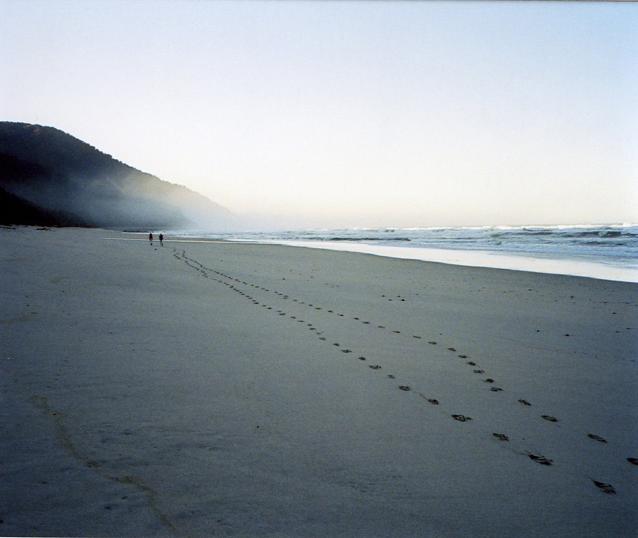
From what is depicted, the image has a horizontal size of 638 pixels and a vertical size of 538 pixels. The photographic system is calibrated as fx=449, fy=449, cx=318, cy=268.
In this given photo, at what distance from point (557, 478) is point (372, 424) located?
48.6 inches

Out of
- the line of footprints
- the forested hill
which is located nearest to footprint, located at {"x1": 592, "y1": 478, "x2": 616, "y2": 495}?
the line of footprints

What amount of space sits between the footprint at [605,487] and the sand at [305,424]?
0.01 metres

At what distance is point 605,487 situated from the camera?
2.76 m

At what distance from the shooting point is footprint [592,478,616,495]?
2721 mm

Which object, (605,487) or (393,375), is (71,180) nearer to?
Result: (393,375)

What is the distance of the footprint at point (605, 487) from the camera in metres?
2.72

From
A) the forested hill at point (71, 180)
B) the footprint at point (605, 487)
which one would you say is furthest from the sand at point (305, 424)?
the forested hill at point (71, 180)

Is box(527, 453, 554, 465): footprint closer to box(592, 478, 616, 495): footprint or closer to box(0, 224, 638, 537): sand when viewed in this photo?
box(0, 224, 638, 537): sand

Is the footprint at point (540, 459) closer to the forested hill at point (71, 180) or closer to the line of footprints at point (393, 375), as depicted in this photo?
the line of footprints at point (393, 375)

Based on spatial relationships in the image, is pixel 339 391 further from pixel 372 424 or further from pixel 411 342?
pixel 411 342

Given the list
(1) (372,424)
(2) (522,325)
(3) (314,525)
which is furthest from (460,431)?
(2) (522,325)

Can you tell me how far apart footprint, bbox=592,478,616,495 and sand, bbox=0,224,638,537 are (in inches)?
0.5

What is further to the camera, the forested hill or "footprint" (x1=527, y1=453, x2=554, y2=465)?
the forested hill

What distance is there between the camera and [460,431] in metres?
3.36
